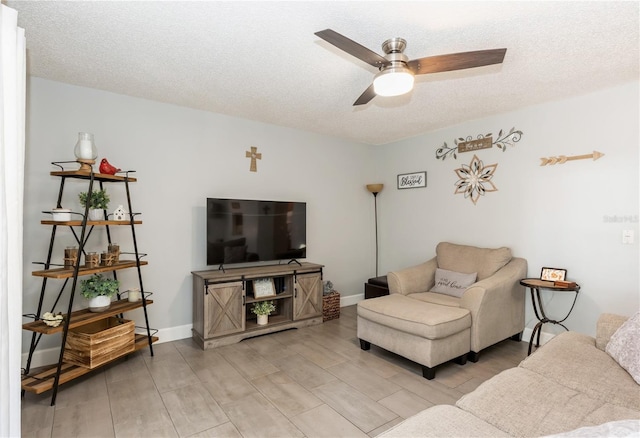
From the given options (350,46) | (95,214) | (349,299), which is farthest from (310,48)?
(349,299)

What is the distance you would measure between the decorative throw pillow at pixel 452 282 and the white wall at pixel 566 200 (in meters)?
0.59

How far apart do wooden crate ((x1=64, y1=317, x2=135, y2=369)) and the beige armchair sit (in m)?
2.54

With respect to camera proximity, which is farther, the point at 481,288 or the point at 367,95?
the point at 481,288

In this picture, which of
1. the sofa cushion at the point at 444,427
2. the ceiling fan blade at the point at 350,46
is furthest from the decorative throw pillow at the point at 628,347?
the ceiling fan blade at the point at 350,46

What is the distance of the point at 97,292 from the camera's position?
2.66 meters

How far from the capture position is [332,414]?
2.15 m

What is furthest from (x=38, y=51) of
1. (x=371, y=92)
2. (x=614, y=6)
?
(x=614, y=6)

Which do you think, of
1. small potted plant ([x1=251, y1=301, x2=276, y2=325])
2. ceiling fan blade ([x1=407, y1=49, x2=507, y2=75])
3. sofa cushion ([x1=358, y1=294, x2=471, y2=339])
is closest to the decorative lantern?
small potted plant ([x1=251, y1=301, x2=276, y2=325])

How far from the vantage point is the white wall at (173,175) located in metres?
2.79

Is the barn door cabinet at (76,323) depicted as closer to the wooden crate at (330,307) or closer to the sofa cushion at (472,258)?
the wooden crate at (330,307)

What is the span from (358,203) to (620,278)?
9.84 feet

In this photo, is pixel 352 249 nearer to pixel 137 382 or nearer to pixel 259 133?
pixel 259 133

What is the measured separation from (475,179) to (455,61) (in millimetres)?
2302

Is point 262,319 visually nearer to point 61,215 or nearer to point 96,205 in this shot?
Result: point 96,205
